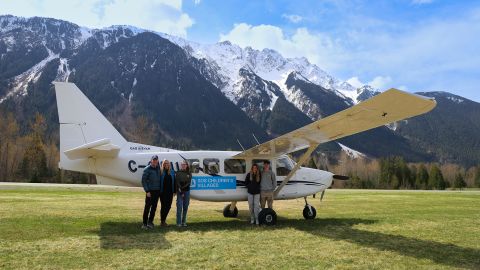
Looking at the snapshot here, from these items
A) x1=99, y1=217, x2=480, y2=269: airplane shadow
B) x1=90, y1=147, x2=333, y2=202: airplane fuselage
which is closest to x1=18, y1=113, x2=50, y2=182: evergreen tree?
x1=90, y1=147, x2=333, y2=202: airplane fuselage

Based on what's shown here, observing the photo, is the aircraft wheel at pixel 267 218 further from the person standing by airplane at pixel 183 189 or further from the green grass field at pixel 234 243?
the person standing by airplane at pixel 183 189

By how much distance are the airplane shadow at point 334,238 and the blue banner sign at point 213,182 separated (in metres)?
1.11

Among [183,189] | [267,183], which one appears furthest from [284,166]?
[183,189]

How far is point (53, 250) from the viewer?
26.3 feet

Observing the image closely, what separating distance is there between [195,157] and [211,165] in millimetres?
570

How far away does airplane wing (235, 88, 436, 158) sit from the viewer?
27.3ft

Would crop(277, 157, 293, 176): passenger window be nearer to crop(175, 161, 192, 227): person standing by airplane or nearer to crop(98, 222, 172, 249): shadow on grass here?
crop(175, 161, 192, 227): person standing by airplane

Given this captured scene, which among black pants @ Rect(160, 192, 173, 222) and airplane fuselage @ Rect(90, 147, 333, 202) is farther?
airplane fuselage @ Rect(90, 147, 333, 202)

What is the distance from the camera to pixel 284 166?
13.9 metres

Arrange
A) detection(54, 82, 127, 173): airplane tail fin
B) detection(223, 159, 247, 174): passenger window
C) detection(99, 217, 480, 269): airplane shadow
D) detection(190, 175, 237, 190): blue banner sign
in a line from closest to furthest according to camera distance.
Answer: detection(99, 217, 480, 269): airplane shadow
detection(54, 82, 127, 173): airplane tail fin
detection(190, 175, 237, 190): blue banner sign
detection(223, 159, 247, 174): passenger window

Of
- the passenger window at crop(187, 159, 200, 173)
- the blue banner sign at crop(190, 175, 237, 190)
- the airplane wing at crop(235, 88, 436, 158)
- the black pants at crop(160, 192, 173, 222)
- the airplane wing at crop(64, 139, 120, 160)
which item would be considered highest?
the airplane wing at crop(235, 88, 436, 158)

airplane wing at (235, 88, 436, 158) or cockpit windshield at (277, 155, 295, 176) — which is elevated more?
airplane wing at (235, 88, 436, 158)

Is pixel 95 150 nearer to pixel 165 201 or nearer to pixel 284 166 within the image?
pixel 165 201

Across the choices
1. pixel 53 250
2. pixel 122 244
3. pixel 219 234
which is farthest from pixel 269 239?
pixel 53 250
